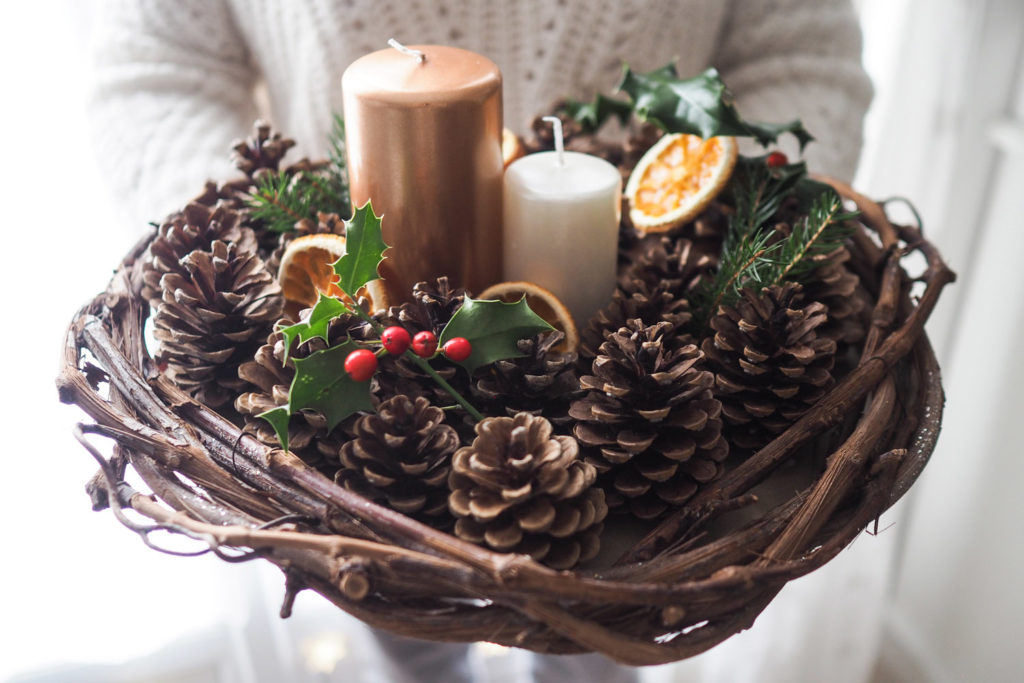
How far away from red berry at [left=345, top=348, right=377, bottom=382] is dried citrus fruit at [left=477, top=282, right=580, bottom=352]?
0.12 meters

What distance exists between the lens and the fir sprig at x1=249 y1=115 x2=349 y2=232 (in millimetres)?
581

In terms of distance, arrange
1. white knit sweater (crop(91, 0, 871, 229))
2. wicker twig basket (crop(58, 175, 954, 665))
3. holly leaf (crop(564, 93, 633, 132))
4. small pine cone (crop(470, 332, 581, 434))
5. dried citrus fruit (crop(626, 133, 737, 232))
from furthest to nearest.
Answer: white knit sweater (crop(91, 0, 871, 229)) → holly leaf (crop(564, 93, 633, 132)) → dried citrus fruit (crop(626, 133, 737, 232)) → small pine cone (crop(470, 332, 581, 434)) → wicker twig basket (crop(58, 175, 954, 665))

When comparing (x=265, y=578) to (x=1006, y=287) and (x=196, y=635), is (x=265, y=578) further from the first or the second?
(x=1006, y=287)

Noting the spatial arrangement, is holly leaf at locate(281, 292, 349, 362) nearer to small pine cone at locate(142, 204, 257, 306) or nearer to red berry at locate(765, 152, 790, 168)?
small pine cone at locate(142, 204, 257, 306)

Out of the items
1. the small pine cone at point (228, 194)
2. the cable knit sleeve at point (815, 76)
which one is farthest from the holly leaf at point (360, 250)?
the cable knit sleeve at point (815, 76)

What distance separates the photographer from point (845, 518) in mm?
407

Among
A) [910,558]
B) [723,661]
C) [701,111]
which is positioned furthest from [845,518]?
[910,558]

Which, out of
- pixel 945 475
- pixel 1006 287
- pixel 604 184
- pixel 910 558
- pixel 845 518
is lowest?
pixel 910 558

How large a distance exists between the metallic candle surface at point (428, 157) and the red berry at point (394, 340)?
0.35 feet

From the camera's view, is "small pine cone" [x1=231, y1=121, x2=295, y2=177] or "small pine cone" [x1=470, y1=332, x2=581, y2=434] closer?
"small pine cone" [x1=470, y1=332, x2=581, y2=434]

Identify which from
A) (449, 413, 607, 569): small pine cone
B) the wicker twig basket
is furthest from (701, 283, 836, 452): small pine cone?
(449, 413, 607, 569): small pine cone

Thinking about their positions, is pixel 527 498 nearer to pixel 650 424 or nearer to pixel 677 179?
pixel 650 424

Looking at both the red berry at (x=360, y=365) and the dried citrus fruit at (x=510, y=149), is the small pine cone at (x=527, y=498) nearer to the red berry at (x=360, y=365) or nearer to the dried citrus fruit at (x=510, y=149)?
the red berry at (x=360, y=365)

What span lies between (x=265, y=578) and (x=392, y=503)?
0.50 metres
